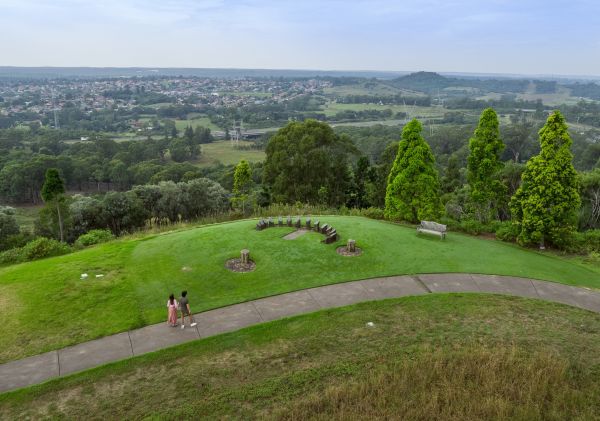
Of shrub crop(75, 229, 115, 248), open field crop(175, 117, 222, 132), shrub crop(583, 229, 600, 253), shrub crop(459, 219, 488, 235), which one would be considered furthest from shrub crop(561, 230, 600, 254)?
open field crop(175, 117, 222, 132)

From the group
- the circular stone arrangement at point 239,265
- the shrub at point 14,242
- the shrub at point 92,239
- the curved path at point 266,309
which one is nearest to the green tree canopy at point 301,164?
the shrub at point 92,239

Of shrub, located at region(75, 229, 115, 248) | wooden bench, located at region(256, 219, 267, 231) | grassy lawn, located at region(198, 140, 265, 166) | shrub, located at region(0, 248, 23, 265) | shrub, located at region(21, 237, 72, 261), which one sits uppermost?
wooden bench, located at region(256, 219, 267, 231)

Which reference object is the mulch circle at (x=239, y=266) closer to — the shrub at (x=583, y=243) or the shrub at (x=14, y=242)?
the shrub at (x=583, y=243)

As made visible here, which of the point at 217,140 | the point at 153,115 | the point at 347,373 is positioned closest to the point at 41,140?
the point at 217,140

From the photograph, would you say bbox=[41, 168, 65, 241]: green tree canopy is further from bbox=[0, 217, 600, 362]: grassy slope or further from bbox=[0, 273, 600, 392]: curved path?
bbox=[0, 273, 600, 392]: curved path

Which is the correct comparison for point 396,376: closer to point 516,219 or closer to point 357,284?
point 357,284
